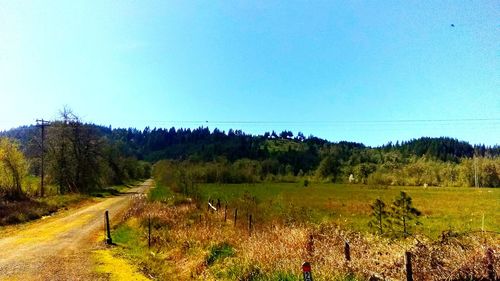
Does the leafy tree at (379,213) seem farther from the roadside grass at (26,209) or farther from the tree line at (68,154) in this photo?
the tree line at (68,154)

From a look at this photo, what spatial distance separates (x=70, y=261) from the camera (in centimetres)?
1678

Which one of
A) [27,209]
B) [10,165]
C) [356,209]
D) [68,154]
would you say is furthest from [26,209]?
[356,209]

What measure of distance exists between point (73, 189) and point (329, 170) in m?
121

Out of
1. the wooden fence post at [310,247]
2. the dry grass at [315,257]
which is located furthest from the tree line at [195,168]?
the wooden fence post at [310,247]

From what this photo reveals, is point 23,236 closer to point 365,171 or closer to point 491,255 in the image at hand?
point 491,255

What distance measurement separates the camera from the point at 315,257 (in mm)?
11836

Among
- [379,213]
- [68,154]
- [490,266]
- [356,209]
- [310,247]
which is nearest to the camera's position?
[490,266]

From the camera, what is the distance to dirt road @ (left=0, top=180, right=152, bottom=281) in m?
14.8

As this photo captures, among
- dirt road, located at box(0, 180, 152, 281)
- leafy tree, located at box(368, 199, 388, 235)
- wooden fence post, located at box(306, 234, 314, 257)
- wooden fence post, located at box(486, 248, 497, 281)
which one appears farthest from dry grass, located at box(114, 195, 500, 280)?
leafy tree, located at box(368, 199, 388, 235)

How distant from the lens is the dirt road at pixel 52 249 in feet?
48.7

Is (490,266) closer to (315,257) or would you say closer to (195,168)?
(315,257)

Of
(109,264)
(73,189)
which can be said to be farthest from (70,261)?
(73,189)

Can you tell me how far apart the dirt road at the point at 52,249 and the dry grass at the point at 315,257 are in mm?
2643

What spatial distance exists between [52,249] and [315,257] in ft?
42.0
